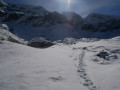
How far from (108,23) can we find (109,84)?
8265 cm

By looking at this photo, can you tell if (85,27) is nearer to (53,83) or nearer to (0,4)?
(0,4)

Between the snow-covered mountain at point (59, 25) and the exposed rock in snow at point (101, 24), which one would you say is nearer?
the snow-covered mountain at point (59, 25)

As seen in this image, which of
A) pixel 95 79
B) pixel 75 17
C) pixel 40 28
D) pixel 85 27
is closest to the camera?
pixel 95 79

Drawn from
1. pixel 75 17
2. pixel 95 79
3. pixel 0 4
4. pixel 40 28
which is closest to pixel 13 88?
pixel 95 79

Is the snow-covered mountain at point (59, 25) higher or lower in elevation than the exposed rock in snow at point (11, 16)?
lower

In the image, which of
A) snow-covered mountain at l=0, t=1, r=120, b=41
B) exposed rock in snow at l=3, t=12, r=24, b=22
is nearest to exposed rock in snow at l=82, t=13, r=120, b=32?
snow-covered mountain at l=0, t=1, r=120, b=41

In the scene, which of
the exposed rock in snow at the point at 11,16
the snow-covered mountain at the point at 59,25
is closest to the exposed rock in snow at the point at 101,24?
the snow-covered mountain at the point at 59,25

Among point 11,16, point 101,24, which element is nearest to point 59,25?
point 101,24

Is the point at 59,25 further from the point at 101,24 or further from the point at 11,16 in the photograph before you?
the point at 11,16

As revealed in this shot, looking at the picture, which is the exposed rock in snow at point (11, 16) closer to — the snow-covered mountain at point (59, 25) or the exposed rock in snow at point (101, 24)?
the snow-covered mountain at point (59, 25)

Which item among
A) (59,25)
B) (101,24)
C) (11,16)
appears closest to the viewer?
(59,25)

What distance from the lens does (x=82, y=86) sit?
19.2 feet

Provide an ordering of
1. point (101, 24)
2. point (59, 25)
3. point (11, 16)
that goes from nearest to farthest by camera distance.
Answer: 1. point (59, 25)
2. point (101, 24)
3. point (11, 16)

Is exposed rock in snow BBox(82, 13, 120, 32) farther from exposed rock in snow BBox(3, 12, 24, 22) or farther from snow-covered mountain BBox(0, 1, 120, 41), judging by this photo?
exposed rock in snow BBox(3, 12, 24, 22)
